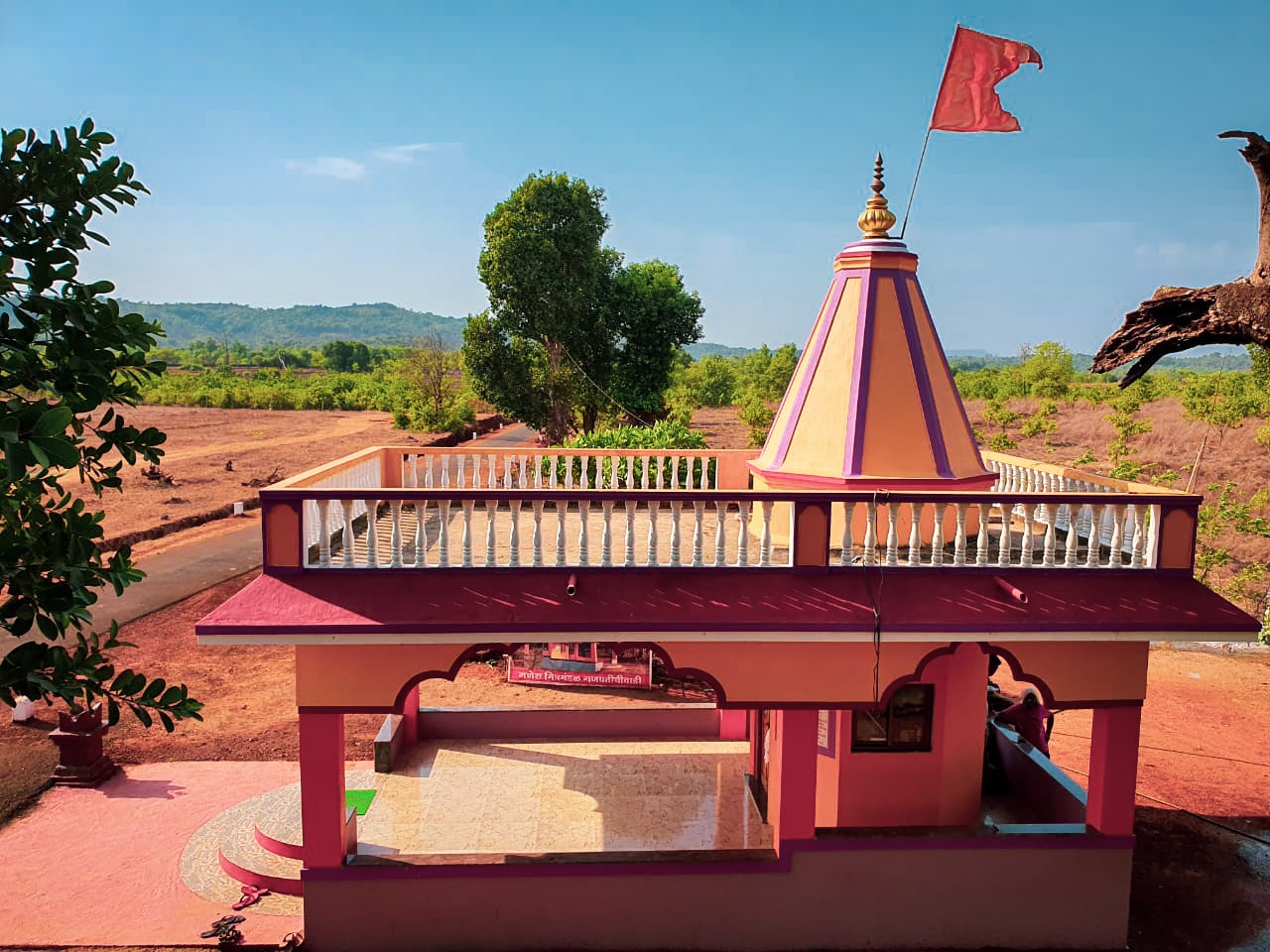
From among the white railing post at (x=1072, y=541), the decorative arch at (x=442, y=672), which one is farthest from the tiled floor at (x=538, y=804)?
the white railing post at (x=1072, y=541)

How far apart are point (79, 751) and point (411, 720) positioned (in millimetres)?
3939

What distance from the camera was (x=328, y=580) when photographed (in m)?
6.76

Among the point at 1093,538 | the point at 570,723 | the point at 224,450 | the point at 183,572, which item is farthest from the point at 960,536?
the point at 224,450

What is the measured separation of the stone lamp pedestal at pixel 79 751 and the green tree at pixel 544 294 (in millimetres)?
21588

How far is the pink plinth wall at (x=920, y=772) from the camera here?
8.05 m

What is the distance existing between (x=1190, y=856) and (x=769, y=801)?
181 inches

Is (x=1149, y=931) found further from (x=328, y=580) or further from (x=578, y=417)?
(x=578, y=417)

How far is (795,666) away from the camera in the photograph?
685cm

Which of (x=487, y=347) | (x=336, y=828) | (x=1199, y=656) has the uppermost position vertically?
(x=487, y=347)

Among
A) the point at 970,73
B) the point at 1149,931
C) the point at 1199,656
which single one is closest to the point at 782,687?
the point at 1149,931

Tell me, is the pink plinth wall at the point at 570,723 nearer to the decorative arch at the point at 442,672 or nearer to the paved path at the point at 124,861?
the paved path at the point at 124,861

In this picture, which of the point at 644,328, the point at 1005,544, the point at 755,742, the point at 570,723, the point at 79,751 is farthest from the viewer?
the point at 644,328

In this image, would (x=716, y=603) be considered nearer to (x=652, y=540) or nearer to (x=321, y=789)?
(x=652, y=540)

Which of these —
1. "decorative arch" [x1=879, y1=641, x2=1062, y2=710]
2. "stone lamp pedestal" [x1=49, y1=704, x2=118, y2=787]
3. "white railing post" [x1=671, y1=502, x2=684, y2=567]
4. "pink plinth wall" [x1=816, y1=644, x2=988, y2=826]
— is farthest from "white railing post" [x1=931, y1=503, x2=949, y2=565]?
"stone lamp pedestal" [x1=49, y1=704, x2=118, y2=787]
